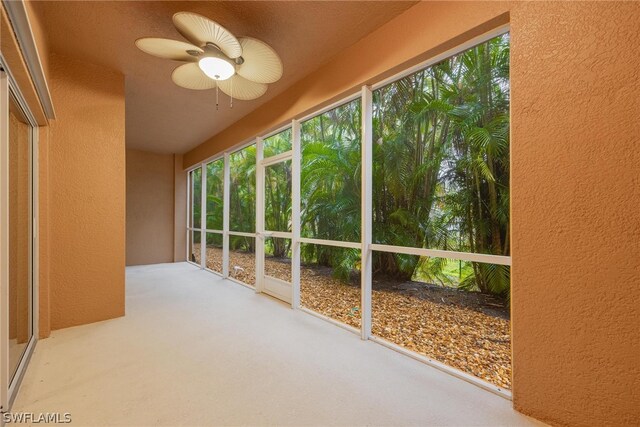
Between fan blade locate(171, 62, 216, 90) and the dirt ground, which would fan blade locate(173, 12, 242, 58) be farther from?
the dirt ground

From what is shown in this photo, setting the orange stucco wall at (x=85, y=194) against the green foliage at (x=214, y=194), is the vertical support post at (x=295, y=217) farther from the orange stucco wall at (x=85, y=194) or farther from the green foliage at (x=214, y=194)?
the green foliage at (x=214, y=194)

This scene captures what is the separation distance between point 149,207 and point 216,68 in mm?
5642

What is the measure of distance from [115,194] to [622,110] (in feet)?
13.2

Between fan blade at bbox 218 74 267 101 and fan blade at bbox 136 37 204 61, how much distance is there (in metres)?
0.36

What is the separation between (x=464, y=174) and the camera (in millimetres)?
2783

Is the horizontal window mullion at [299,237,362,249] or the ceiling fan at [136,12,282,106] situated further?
Answer: the horizontal window mullion at [299,237,362,249]

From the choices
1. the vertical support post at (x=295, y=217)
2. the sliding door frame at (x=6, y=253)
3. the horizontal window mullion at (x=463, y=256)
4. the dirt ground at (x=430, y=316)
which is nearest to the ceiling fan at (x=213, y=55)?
the sliding door frame at (x=6, y=253)

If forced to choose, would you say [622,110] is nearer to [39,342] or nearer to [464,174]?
[464,174]

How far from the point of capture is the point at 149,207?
6.56 meters

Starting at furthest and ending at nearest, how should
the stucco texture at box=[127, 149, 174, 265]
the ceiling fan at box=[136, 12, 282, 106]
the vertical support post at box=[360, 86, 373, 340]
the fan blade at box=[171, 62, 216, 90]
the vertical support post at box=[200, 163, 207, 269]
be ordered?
the stucco texture at box=[127, 149, 174, 265], the vertical support post at box=[200, 163, 207, 269], the vertical support post at box=[360, 86, 373, 340], the fan blade at box=[171, 62, 216, 90], the ceiling fan at box=[136, 12, 282, 106]

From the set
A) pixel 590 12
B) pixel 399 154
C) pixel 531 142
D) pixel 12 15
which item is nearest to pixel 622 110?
pixel 531 142

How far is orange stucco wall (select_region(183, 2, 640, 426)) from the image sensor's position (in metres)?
1.27

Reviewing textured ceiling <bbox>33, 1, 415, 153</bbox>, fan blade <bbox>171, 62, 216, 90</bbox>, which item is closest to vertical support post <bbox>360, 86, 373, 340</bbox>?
textured ceiling <bbox>33, 1, 415, 153</bbox>

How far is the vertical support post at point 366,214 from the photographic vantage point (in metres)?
2.54
